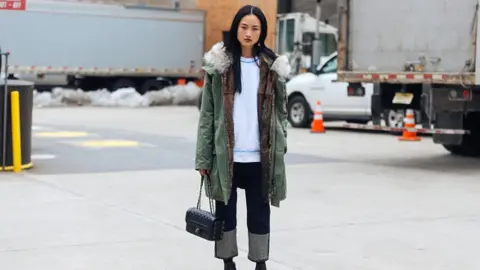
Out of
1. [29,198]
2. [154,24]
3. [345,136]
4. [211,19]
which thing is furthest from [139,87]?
[29,198]

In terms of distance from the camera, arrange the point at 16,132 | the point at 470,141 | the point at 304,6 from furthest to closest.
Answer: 1. the point at 304,6
2. the point at 470,141
3. the point at 16,132

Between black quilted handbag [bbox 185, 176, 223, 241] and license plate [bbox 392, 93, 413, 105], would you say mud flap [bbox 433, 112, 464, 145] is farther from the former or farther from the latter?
black quilted handbag [bbox 185, 176, 223, 241]

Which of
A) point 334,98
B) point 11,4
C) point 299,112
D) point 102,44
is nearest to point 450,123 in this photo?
point 11,4

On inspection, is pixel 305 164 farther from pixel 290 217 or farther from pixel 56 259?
pixel 56 259

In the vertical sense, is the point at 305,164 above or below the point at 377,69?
below

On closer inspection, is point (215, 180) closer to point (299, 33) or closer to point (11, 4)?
point (11, 4)

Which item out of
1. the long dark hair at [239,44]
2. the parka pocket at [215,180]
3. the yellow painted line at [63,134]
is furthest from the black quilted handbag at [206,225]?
the yellow painted line at [63,134]

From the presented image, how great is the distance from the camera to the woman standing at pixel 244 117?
520 centimetres

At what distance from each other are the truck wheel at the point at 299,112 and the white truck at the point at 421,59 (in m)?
6.33

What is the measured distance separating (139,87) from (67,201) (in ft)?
81.9

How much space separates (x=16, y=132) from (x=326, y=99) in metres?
10.0

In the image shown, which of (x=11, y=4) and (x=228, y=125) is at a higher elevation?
(x=11, y=4)

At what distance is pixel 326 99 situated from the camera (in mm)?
19562

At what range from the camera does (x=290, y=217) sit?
8.16 meters
